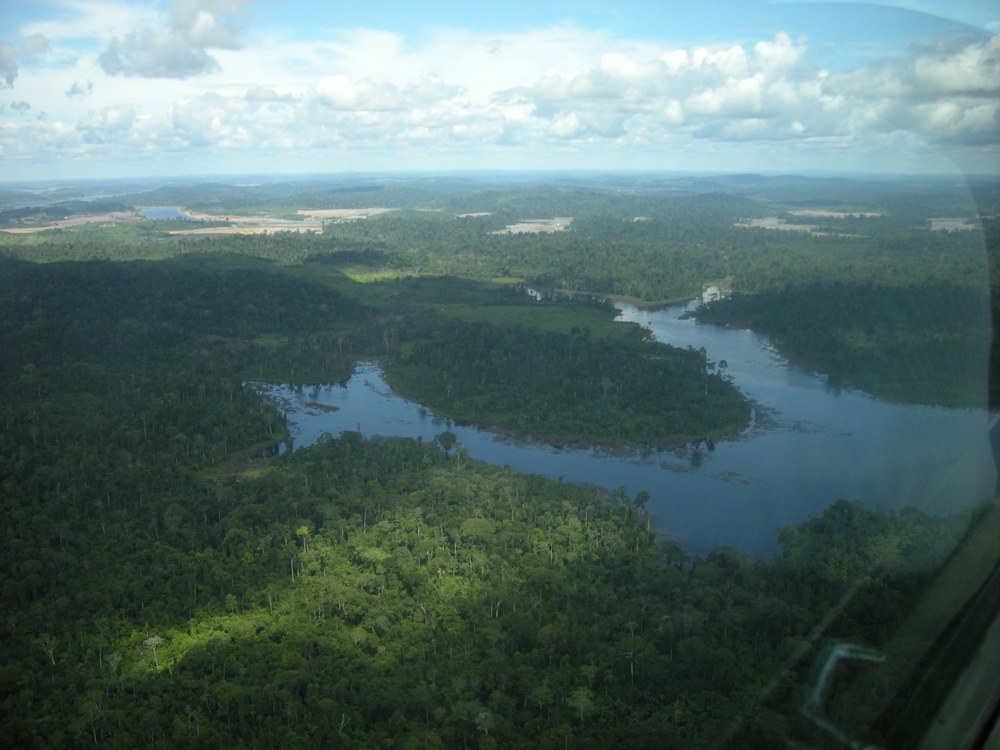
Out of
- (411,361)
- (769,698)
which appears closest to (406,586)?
(769,698)

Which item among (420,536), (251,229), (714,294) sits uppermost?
(251,229)

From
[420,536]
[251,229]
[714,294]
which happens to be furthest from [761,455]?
[251,229]

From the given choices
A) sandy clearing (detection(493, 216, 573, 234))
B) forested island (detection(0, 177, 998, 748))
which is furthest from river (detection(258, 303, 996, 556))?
sandy clearing (detection(493, 216, 573, 234))

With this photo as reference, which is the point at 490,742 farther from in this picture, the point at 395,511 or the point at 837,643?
the point at 395,511

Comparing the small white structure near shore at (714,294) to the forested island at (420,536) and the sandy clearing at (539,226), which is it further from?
the sandy clearing at (539,226)

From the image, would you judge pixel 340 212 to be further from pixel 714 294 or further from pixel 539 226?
pixel 714 294
